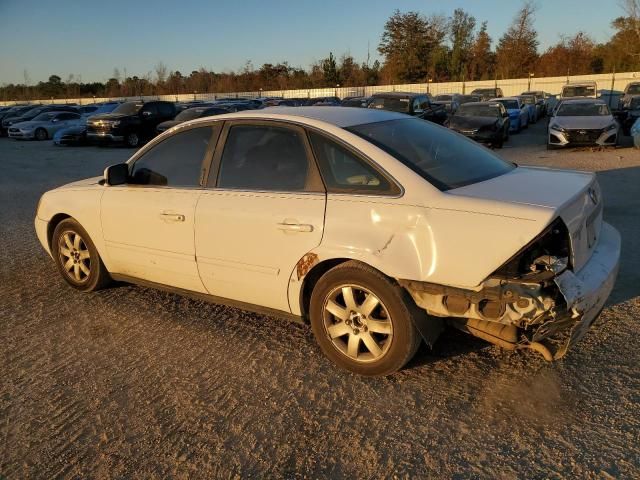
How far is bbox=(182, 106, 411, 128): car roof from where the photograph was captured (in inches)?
148

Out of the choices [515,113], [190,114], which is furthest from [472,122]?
[190,114]

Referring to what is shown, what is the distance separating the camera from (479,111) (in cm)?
1780

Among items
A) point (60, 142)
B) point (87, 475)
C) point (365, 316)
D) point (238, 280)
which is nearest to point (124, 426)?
point (87, 475)

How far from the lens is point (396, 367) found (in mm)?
3246

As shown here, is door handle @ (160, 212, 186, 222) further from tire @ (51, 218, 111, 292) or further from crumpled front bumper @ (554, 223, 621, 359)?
crumpled front bumper @ (554, 223, 621, 359)

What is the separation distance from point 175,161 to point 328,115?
1344 mm

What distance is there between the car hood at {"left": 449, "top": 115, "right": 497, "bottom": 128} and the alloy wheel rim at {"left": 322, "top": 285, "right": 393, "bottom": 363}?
1433cm

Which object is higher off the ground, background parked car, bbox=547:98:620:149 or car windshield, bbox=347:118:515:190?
car windshield, bbox=347:118:515:190

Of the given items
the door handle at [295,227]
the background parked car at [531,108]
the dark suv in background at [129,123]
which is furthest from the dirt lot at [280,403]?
the background parked car at [531,108]

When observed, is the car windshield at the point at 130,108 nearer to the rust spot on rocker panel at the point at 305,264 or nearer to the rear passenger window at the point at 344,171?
the rear passenger window at the point at 344,171

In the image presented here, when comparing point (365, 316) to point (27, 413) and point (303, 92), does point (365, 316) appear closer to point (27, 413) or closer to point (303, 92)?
point (27, 413)

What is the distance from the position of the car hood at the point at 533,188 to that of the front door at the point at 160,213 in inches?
81.2

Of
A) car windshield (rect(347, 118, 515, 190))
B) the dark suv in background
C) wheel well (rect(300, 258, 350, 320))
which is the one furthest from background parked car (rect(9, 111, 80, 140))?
wheel well (rect(300, 258, 350, 320))

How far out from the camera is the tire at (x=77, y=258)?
4930 mm
